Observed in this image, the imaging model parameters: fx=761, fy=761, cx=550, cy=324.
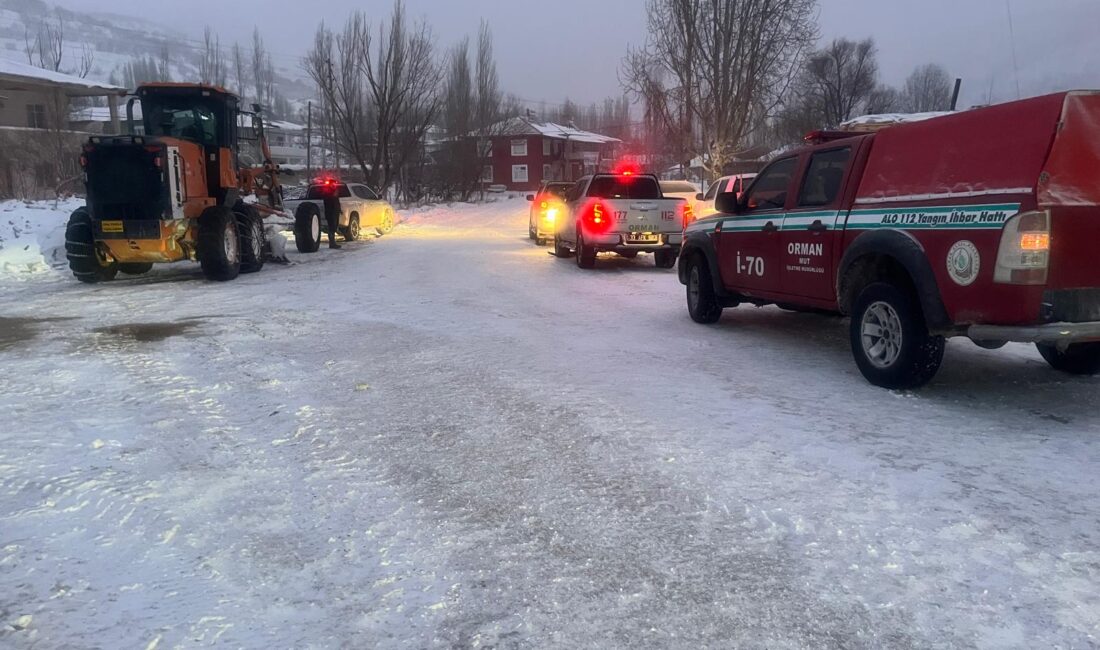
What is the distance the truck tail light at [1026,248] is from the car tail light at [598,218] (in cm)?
968

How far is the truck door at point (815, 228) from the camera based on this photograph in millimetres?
6625

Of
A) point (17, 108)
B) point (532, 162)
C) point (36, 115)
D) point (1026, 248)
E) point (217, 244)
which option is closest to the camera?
point (1026, 248)

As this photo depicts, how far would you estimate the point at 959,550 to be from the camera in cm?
335

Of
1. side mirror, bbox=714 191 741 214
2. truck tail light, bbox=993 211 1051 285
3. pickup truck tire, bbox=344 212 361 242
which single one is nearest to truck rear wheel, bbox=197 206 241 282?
side mirror, bbox=714 191 741 214

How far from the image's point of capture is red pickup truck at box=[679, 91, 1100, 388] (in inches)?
186

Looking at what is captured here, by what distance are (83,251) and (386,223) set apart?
1399 centimetres

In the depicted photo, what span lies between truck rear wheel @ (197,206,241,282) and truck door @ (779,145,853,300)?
375 inches

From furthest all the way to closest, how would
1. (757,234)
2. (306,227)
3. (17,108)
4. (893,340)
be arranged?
1. (17,108)
2. (306,227)
3. (757,234)
4. (893,340)

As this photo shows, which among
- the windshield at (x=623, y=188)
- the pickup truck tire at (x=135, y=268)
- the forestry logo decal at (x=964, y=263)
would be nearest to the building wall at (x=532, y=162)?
the windshield at (x=623, y=188)

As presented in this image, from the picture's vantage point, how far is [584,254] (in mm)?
14688

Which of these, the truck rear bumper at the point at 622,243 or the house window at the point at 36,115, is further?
the house window at the point at 36,115

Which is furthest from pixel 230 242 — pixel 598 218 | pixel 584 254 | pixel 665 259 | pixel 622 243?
pixel 665 259

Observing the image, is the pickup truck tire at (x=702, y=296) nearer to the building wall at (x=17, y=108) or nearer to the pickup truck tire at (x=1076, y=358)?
the pickup truck tire at (x=1076, y=358)

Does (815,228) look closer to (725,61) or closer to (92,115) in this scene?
(725,61)
